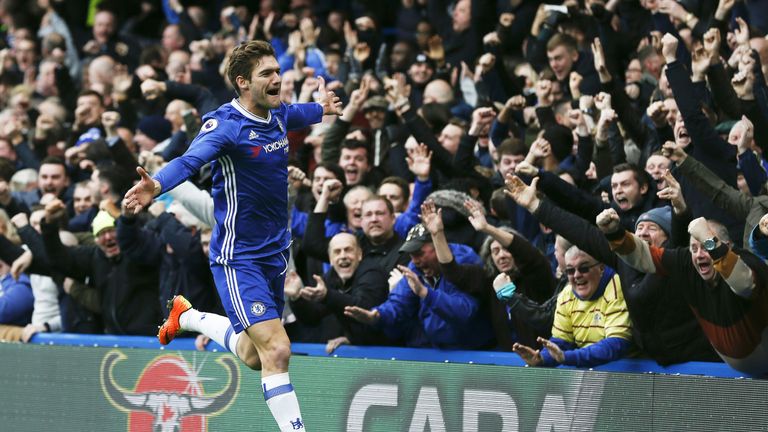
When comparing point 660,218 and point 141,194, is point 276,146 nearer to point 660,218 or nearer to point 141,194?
point 141,194

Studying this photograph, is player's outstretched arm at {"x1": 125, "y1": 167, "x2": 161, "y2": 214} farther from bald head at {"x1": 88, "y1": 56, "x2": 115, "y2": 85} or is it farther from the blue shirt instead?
bald head at {"x1": 88, "y1": 56, "x2": 115, "y2": 85}

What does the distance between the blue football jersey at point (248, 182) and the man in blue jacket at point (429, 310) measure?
4.73 ft

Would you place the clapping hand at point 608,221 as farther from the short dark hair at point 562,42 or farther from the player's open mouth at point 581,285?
the short dark hair at point 562,42

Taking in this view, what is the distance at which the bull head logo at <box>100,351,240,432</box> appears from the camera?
9.35 meters

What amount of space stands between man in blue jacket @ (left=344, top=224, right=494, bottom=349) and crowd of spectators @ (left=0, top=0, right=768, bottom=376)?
0.02 metres

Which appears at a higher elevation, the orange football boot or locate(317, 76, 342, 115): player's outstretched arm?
locate(317, 76, 342, 115): player's outstretched arm

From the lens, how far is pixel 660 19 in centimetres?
1174

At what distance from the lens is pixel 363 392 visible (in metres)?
8.55

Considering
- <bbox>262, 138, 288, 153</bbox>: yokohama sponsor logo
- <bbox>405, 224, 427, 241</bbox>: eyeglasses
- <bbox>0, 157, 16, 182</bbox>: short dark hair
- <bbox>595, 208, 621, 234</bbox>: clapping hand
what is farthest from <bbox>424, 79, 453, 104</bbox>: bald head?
<bbox>595, 208, 621, 234</bbox>: clapping hand

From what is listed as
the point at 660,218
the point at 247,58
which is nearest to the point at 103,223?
the point at 247,58

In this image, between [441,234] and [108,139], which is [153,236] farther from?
[441,234]

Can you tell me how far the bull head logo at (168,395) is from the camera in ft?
30.7

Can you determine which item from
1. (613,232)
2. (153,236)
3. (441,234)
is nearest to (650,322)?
(613,232)

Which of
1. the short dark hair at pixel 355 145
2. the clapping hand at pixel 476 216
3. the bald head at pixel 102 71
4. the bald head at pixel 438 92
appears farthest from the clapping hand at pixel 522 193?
the bald head at pixel 102 71
